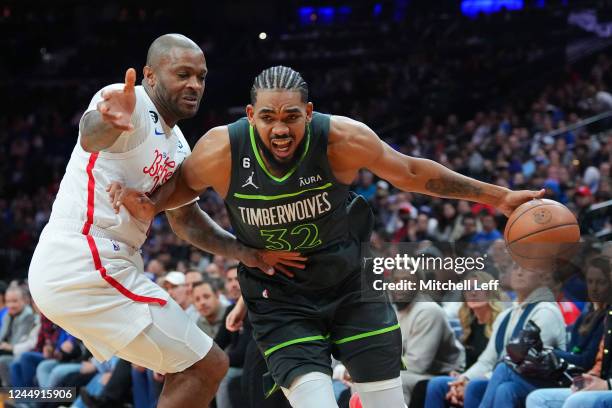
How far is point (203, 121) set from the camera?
22.3 metres

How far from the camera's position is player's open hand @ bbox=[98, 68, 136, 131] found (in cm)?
375

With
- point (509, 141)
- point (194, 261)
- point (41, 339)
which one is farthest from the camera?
point (509, 141)

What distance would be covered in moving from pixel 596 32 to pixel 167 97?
17.9 meters

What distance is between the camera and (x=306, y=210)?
A: 13.3ft

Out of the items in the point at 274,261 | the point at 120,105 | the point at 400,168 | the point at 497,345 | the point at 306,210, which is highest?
the point at 120,105

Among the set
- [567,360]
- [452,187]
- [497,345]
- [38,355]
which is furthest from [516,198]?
[38,355]

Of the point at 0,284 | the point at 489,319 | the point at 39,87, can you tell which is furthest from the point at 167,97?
the point at 39,87

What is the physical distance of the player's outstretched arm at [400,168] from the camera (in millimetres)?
4039

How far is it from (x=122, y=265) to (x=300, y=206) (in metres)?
0.84

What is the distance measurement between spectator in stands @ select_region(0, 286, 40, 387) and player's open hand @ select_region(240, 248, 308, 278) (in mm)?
5906

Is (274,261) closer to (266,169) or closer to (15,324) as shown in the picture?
(266,169)

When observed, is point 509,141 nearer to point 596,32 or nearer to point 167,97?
point 596,32

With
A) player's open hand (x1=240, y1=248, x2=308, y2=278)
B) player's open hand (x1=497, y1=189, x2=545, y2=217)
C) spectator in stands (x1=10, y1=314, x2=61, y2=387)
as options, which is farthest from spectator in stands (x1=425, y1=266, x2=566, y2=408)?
spectator in stands (x1=10, y1=314, x2=61, y2=387)

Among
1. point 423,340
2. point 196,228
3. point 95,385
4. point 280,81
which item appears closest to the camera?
point 280,81
